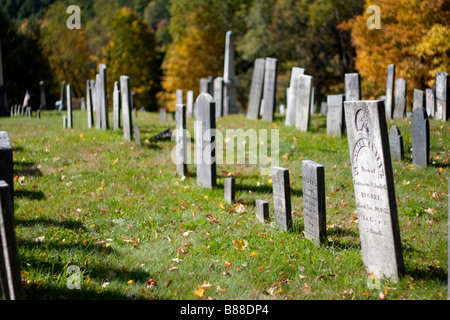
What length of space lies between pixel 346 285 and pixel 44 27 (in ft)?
139

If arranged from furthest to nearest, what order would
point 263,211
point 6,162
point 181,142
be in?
1. point 181,142
2. point 263,211
3. point 6,162

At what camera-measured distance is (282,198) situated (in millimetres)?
5578

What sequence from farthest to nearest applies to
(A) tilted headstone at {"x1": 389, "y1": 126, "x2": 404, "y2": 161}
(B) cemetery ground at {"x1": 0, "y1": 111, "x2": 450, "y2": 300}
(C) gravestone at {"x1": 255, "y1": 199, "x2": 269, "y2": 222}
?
(A) tilted headstone at {"x1": 389, "y1": 126, "x2": 404, "y2": 161} < (C) gravestone at {"x1": 255, "y1": 199, "x2": 269, "y2": 222} < (B) cemetery ground at {"x1": 0, "y1": 111, "x2": 450, "y2": 300}

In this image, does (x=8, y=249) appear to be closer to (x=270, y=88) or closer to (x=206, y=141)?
(x=206, y=141)

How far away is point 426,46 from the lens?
56.8 feet

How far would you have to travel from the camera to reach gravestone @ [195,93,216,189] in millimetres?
7623

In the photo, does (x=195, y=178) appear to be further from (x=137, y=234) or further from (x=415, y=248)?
(x=415, y=248)

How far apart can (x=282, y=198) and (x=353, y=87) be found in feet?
20.3

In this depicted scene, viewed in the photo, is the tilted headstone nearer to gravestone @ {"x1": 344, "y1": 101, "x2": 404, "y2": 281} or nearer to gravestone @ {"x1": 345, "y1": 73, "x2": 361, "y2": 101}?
gravestone @ {"x1": 345, "y1": 73, "x2": 361, "y2": 101}

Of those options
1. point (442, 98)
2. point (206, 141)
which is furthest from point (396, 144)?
point (442, 98)

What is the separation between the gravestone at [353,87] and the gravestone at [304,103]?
40.8 inches

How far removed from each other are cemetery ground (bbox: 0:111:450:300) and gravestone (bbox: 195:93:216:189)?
0.32 m

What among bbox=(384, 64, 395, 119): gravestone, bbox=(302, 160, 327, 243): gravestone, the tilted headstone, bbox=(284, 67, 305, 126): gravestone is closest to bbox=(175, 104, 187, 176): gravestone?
bbox=(302, 160, 327, 243): gravestone

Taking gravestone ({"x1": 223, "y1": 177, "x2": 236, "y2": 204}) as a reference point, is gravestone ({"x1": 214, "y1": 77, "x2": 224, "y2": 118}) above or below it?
above
